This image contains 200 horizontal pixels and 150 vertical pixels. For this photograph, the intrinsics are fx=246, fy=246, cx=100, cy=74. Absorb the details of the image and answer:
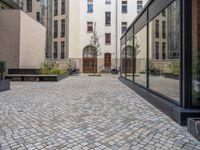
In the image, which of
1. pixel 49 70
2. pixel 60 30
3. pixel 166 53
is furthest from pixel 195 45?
pixel 60 30

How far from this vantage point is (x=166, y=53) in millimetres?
7254

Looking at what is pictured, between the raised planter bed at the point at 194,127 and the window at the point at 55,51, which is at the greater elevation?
the window at the point at 55,51

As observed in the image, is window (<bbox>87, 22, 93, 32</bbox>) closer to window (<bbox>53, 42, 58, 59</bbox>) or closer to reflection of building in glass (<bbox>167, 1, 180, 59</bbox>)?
window (<bbox>53, 42, 58, 59</bbox>)

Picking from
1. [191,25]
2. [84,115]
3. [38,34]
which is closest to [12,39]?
[38,34]

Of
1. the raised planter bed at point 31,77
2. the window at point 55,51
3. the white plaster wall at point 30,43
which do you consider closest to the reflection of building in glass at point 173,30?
the raised planter bed at point 31,77

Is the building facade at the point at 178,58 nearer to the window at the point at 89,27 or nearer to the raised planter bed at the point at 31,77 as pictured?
the raised planter bed at the point at 31,77

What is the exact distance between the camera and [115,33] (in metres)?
36.0

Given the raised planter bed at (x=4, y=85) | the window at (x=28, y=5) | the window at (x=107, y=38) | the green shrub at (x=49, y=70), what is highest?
the window at (x=28, y=5)

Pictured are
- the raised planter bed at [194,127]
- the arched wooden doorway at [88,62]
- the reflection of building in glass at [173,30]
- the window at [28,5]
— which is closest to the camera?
the raised planter bed at [194,127]

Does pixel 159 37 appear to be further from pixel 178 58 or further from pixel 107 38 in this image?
pixel 107 38

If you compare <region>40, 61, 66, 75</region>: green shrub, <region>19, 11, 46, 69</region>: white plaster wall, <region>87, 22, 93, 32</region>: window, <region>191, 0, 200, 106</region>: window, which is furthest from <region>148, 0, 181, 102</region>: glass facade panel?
<region>87, 22, 93, 32</region>: window

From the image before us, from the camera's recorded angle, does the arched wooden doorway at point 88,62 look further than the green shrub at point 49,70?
Yes

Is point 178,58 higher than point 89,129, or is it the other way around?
point 178,58

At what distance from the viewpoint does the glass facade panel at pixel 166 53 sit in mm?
5893
